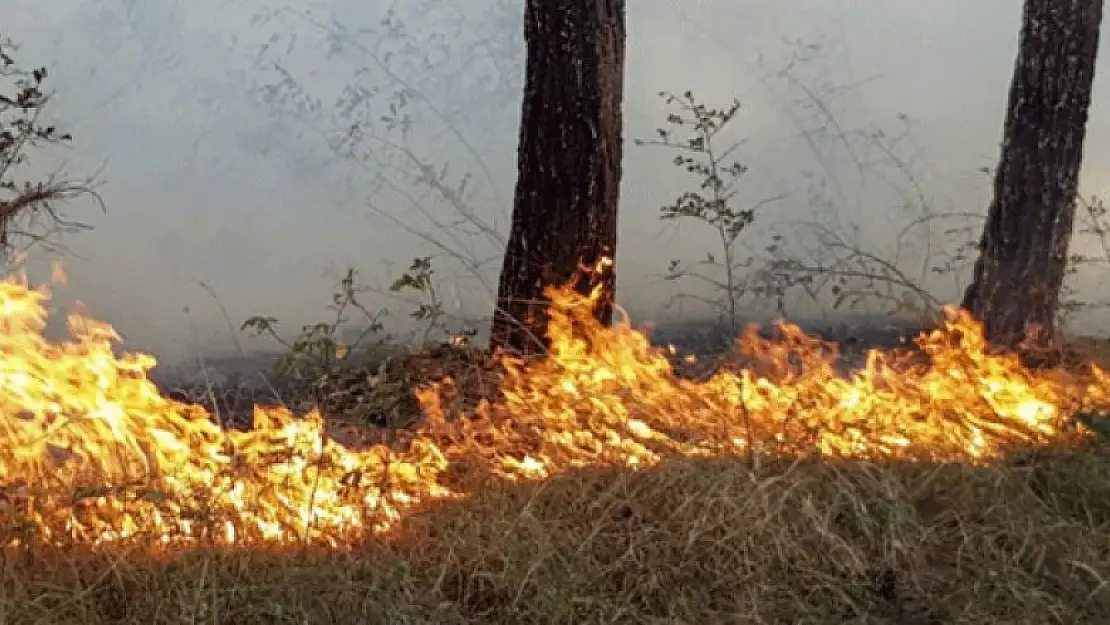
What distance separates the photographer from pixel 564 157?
4.57 m

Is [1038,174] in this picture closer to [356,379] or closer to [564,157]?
[564,157]

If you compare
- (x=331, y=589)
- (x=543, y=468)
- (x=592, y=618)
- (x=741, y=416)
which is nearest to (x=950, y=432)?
(x=741, y=416)

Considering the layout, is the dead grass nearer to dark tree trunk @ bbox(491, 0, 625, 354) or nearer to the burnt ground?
the burnt ground

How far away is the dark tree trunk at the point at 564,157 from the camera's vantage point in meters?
4.52

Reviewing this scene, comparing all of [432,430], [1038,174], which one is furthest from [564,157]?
[1038,174]

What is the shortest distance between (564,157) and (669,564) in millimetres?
1987

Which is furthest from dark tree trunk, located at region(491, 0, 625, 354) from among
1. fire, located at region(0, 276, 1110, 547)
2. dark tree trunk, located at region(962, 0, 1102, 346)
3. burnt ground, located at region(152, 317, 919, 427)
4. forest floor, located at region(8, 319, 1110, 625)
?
dark tree trunk, located at region(962, 0, 1102, 346)

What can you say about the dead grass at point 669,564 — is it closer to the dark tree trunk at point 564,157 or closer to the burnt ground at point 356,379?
the burnt ground at point 356,379

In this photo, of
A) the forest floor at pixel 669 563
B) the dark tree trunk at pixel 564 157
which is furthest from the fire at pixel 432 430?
the dark tree trunk at pixel 564 157

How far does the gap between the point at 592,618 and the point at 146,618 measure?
1.03 metres

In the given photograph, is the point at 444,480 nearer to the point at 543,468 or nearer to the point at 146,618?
the point at 543,468

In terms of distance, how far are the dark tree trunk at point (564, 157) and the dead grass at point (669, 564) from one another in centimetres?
138

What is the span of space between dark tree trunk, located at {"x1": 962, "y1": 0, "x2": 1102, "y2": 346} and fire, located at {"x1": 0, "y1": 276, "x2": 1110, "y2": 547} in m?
0.56

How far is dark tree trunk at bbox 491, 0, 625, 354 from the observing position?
4.52m
